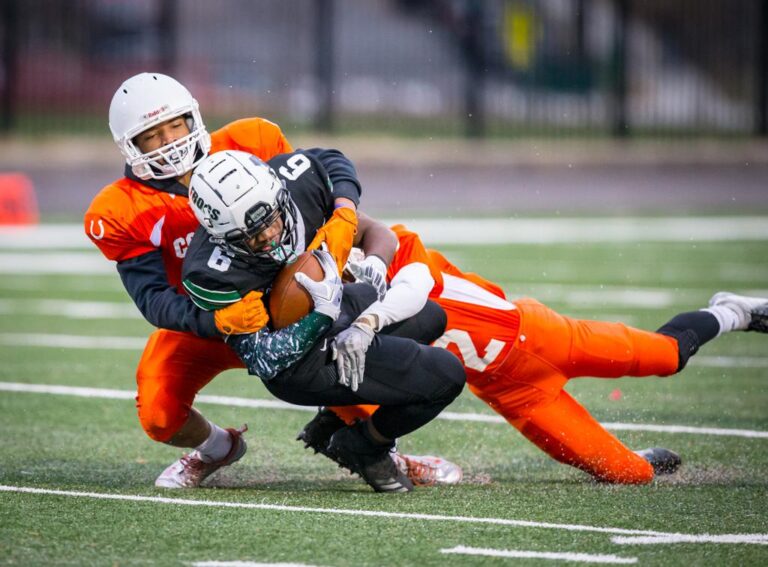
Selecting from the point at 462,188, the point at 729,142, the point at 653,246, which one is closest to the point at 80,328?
the point at 653,246

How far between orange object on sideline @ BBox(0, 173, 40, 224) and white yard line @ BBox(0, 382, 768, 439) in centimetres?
806

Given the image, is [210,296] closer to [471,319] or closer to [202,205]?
[202,205]

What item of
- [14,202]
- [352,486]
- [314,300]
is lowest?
[14,202]

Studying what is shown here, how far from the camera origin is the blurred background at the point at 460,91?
16516 mm

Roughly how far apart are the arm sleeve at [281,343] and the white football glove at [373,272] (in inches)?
14.7

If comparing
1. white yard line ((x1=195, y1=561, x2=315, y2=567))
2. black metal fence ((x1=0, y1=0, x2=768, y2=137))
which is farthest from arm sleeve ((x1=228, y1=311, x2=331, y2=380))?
black metal fence ((x1=0, y1=0, x2=768, y2=137))

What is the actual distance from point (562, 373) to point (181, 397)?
1.48 meters

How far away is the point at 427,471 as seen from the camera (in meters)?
4.97

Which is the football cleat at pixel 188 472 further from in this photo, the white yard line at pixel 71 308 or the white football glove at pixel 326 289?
the white yard line at pixel 71 308

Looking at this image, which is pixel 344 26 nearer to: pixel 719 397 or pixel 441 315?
pixel 719 397

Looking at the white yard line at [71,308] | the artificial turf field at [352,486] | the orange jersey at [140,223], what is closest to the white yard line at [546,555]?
the artificial turf field at [352,486]

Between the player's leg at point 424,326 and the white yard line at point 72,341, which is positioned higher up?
the player's leg at point 424,326

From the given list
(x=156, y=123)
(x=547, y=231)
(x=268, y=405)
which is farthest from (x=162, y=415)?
(x=547, y=231)

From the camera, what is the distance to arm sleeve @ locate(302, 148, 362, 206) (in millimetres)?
4832
